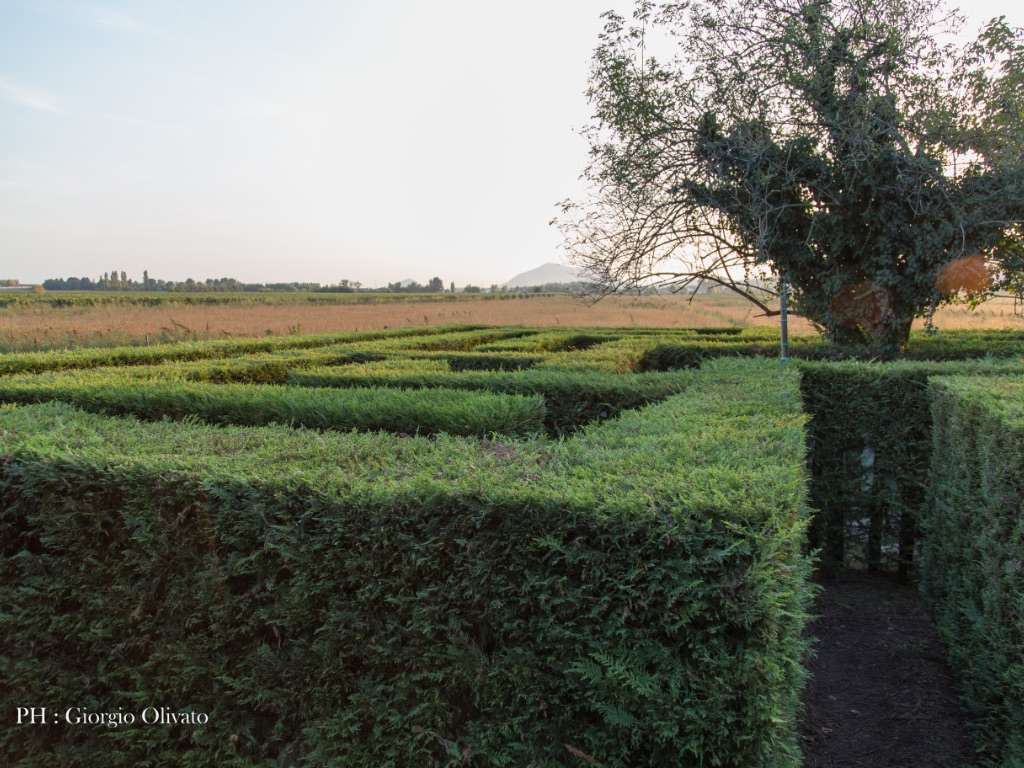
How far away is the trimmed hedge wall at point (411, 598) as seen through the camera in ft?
6.81

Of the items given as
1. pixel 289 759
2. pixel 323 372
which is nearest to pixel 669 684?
pixel 289 759

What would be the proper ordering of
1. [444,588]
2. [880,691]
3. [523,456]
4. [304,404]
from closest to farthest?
1. [444,588]
2. [523,456]
3. [880,691]
4. [304,404]

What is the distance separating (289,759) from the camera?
267 centimetres

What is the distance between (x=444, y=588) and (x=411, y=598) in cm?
15

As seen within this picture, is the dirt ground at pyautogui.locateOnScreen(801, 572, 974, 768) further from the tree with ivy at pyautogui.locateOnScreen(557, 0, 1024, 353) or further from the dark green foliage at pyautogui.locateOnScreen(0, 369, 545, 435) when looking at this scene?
the tree with ivy at pyautogui.locateOnScreen(557, 0, 1024, 353)

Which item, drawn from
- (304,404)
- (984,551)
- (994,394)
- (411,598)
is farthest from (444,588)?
(994,394)

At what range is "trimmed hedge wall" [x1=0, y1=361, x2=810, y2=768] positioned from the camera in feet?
6.81

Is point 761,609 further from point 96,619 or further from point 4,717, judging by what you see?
point 4,717

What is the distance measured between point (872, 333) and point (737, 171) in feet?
12.4

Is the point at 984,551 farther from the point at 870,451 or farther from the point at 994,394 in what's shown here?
the point at 870,451

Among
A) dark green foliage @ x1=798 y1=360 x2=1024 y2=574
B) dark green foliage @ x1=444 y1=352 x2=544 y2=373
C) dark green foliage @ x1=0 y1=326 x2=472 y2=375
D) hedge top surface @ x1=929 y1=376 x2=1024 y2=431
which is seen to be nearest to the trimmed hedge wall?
hedge top surface @ x1=929 y1=376 x2=1024 y2=431

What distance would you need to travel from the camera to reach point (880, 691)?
4219mm

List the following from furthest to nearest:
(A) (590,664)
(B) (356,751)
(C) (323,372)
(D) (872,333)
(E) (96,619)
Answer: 1. (D) (872,333)
2. (C) (323,372)
3. (E) (96,619)
4. (B) (356,751)
5. (A) (590,664)

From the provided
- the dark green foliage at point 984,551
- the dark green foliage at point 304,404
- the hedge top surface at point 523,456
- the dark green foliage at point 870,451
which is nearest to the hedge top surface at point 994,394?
the dark green foliage at point 984,551
